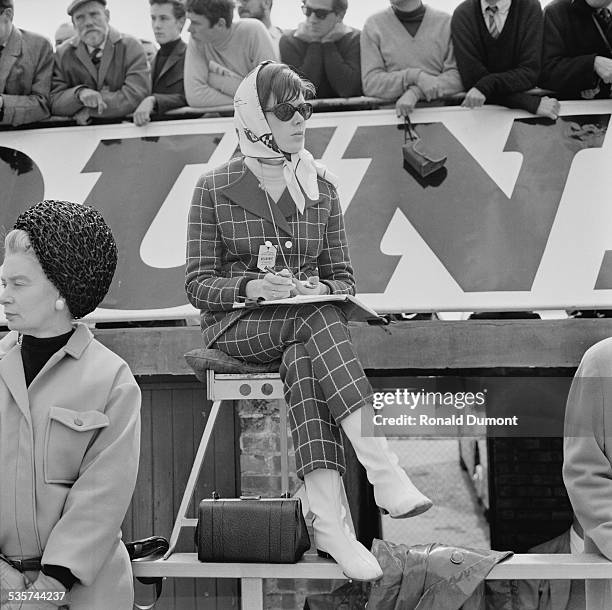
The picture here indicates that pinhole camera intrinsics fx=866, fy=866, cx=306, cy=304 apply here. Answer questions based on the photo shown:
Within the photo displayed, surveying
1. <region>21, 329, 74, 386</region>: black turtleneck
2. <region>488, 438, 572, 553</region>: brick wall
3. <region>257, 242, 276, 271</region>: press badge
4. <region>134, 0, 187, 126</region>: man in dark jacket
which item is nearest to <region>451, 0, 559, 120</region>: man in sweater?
<region>134, 0, 187, 126</region>: man in dark jacket

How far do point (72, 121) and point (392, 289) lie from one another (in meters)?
1.67

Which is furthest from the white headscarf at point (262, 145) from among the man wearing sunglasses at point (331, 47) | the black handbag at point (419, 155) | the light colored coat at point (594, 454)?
the man wearing sunglasses at point (331, 47)

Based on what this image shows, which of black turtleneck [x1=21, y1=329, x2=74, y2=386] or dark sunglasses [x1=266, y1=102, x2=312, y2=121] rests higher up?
dark sunglasses [x1=266, y1=102, x2=312, y2=121]

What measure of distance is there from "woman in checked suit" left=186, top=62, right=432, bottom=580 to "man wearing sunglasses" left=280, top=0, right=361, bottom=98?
1.26 metres

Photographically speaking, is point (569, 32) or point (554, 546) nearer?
point (569, 32)

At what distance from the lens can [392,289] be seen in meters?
3.59

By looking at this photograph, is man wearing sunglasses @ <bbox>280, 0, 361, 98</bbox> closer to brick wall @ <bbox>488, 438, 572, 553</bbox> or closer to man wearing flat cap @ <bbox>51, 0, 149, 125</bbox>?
man wearing flat cap @ <bbox>51, 0, 149, 125</bbox>

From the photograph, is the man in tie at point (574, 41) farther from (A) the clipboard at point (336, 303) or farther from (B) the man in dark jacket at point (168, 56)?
(A) the clipboard at point (336, 303)

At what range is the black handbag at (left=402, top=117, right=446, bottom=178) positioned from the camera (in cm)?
366

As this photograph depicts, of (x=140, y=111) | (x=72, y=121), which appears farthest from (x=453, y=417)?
(x=72, y=121)

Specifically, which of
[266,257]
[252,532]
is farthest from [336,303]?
[252,532]

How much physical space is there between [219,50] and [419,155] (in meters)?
0.99

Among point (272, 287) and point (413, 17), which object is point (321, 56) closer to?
point (413, 17)

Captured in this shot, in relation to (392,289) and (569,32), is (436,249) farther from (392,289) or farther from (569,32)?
(569,32)
